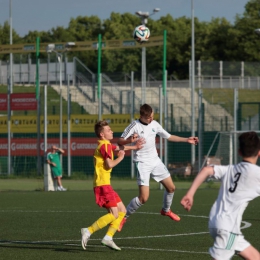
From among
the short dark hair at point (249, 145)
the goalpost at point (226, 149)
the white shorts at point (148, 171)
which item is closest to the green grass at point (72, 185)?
the goalpost at point (226, 149)

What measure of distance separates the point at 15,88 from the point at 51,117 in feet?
43.9

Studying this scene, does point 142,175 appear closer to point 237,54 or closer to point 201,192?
point 201,192

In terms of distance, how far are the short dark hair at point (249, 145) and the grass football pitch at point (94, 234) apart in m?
3.16

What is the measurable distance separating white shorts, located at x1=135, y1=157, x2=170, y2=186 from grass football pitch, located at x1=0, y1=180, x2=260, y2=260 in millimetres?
845

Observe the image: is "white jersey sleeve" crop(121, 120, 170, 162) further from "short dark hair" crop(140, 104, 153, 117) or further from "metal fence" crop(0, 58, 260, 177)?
"metal fence" crop(0, 58, 260, 177)

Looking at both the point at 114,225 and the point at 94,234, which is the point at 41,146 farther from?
the point at 114,225

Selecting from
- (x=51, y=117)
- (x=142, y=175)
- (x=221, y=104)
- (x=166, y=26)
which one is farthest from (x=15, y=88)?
(x=166, y=26)

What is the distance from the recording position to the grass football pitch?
416 inches

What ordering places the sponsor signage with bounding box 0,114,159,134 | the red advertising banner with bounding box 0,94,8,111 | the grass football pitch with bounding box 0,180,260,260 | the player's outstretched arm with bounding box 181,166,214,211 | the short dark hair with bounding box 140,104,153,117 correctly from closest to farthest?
the player's outstretched arm with bounding box 181,166,214,211, the grass football pitch with bounding box 0,180,260,260, the short dark hair with bounding box 140,104,153,117, the sponsor signage with bounding box 0,114,159,134, the red advertising banner with bounding box 0,94,8,111

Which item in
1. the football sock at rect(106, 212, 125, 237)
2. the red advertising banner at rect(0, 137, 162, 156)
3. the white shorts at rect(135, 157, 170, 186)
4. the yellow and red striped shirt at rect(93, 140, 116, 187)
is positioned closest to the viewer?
the football sock at rect(106, 212, 125, 237)

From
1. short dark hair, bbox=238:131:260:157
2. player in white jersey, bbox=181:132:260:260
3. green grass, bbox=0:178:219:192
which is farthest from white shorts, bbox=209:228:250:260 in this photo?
green grass, bbox=0:178:219:192

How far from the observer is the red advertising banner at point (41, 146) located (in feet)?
112

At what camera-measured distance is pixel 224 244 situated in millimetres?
7012

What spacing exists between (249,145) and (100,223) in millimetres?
4334
